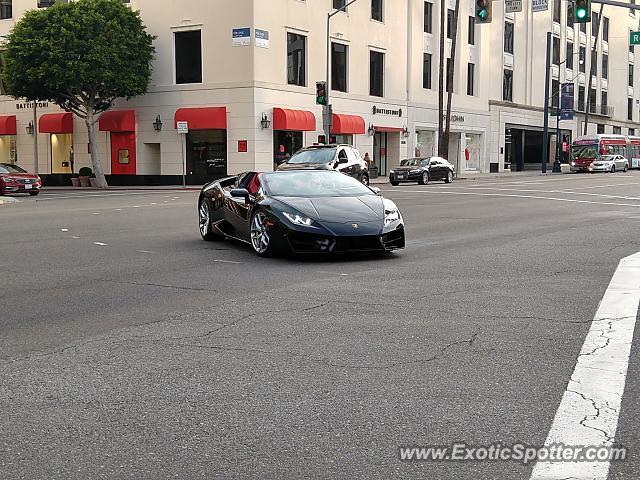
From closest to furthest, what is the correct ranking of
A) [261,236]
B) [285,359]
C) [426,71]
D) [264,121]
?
[285,359] → [261,236] → [264,121] → [426,71]

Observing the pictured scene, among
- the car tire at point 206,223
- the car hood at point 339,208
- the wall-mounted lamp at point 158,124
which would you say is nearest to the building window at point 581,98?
the wall-mounted lamp at point 158,124

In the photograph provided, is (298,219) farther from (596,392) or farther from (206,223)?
(596,392)

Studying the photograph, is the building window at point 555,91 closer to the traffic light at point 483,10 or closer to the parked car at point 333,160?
the parked car at point 333,160

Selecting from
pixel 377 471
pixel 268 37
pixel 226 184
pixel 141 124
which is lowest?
pixel 377 471

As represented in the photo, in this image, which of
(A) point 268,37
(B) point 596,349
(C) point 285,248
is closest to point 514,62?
(A) point 268,37

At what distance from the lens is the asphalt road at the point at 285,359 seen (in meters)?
4.19

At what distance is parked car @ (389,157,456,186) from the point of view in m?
39.4

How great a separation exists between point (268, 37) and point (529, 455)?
130ft

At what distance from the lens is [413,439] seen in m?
4.33

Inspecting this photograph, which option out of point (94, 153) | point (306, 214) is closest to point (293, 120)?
point (94, 153)

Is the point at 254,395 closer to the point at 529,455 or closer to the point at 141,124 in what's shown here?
the point at 529,455

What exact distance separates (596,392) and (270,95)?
125 feet

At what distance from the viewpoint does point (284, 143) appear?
44.0 metres

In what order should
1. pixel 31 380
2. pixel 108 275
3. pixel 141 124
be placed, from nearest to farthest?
pixel 31 380
pixel 108 275
pixel 141 124
